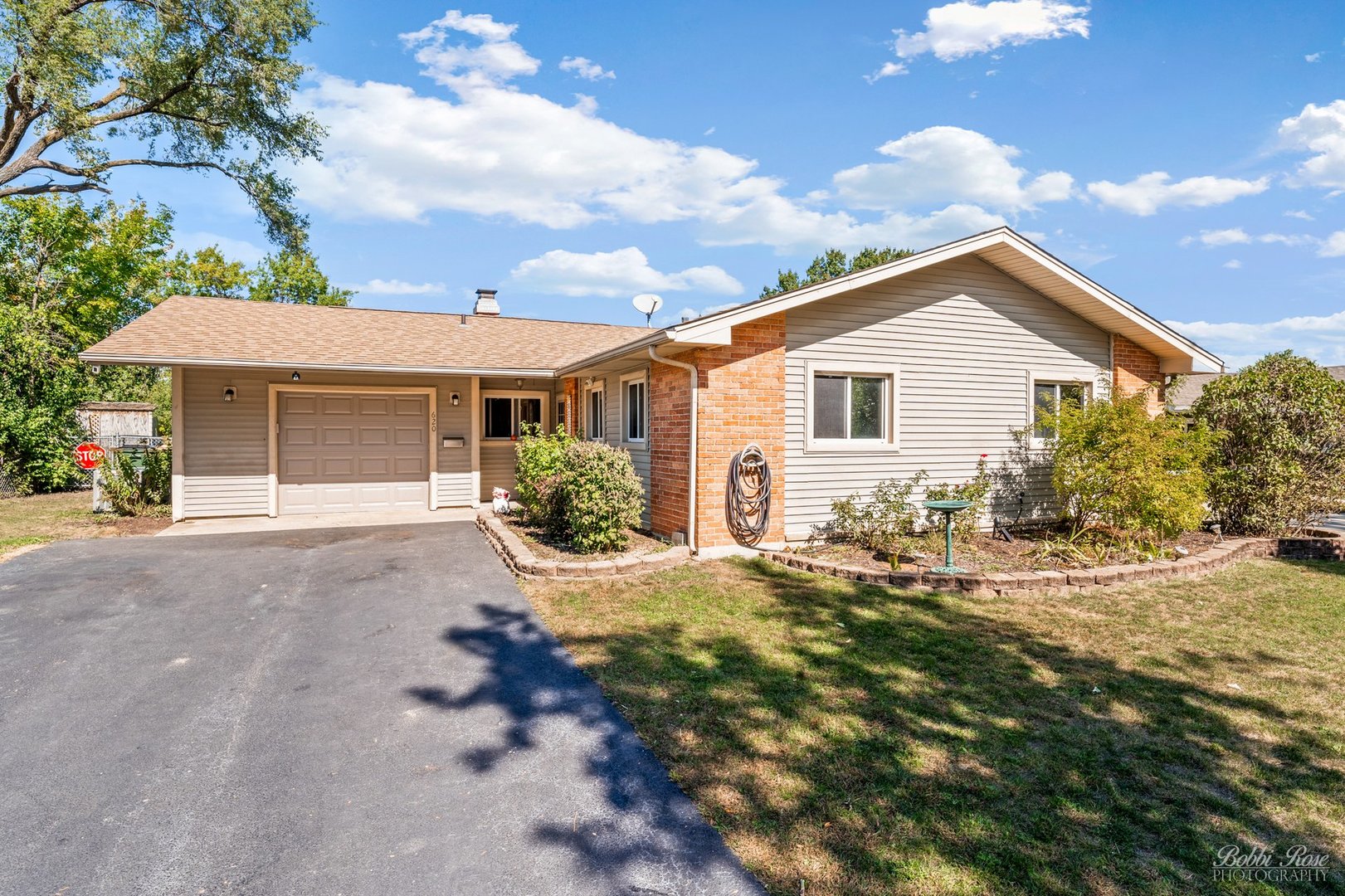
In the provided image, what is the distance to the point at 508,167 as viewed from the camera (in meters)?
18.1

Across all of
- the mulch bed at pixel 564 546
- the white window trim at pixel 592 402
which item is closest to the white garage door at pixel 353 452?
the white window trim at pixel 592 402

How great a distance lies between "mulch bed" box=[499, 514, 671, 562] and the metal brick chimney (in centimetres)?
807

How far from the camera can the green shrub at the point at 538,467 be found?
8984 millimetres

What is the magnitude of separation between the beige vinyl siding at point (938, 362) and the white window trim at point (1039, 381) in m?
0.04

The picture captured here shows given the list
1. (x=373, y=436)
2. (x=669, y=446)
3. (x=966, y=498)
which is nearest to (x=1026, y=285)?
(x=966, y=498)

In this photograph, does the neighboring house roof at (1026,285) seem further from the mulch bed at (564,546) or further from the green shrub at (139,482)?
the green shrub at (139,482)

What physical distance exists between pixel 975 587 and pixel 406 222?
2134 cm

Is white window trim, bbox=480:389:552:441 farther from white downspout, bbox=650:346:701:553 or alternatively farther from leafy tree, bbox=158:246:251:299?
leafy tree, bbox=158:246:251:299

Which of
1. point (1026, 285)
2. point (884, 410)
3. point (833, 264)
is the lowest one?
point (884, 410)

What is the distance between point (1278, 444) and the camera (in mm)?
8680

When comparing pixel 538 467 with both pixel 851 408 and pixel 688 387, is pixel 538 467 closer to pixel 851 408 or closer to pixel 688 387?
pixel 688 387

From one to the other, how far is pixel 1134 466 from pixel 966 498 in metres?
1.90

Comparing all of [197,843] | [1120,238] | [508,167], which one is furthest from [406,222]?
[197,843]

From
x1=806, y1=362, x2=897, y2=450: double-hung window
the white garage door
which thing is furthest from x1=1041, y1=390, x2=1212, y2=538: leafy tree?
the white garage door
